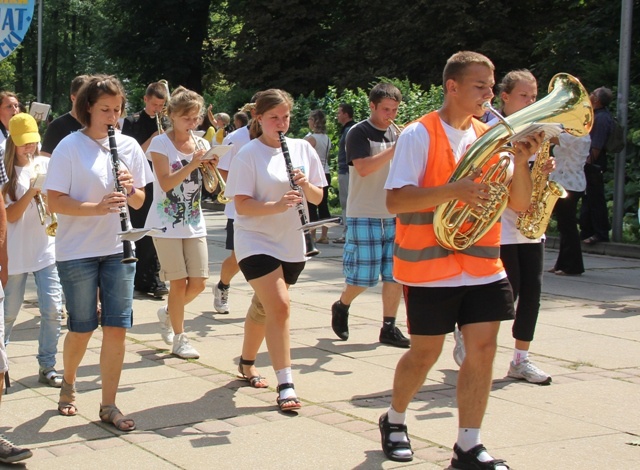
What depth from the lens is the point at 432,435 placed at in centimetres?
533

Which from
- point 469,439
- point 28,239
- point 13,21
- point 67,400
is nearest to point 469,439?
point 469,439

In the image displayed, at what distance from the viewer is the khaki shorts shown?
717cm

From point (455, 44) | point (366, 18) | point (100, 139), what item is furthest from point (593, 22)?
point (100, 139)

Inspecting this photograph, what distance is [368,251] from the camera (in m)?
7.76

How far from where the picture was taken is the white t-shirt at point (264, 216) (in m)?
5.94

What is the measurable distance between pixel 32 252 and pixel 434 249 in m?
2.89

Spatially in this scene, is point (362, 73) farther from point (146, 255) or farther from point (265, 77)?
point (146, 255)

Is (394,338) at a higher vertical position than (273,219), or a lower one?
lower

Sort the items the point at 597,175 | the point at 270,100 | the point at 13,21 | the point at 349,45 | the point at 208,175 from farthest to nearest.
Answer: the point at 349,45 → the point at 597,175 → the point at 208,175 → the point at 13,21 → the point at 270,100

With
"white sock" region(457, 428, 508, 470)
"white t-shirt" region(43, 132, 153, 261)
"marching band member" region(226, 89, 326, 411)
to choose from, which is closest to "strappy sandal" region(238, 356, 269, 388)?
"marching band member" region(226, 89, 326, 411)

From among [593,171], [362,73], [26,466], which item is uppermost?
[362,73]

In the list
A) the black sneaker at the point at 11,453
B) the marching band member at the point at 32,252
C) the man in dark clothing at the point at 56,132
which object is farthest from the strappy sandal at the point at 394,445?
Result: the man in dark clothing at the point at 56,132

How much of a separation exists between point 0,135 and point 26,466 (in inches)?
128

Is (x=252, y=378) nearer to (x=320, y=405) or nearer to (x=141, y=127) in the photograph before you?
(x=320, y=405)
